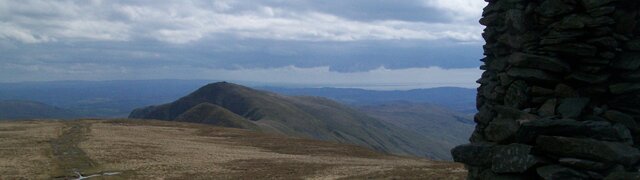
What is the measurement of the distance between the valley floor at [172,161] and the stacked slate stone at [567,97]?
19245mm

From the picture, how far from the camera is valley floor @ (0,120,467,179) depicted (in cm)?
4669

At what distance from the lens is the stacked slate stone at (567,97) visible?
55.5 feet

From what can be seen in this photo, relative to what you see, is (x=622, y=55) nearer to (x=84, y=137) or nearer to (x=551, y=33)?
(x=551, y=33)

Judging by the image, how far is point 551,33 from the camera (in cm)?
1914

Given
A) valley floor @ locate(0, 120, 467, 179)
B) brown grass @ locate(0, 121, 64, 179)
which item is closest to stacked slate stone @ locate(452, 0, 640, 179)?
Result: valley floor @ locate(0, 120, 467, 179)

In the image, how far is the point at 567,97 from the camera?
19.1 metres

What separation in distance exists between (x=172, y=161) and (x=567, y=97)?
46.7 metres

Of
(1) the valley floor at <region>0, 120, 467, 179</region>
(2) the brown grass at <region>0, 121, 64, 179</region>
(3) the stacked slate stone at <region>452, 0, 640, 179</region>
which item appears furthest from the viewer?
(2) the brown grass at <region>0, 121, 64, 179</region>

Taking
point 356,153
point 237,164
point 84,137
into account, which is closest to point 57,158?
point 237,164

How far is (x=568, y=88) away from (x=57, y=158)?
54.2 meters

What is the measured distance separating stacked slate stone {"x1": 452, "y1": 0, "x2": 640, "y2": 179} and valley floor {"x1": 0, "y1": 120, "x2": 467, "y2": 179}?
1924 centimetres

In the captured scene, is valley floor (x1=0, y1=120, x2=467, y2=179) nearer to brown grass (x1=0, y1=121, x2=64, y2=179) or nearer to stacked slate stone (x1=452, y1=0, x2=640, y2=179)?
brown grass (x1=0, y1=121, x2=64, y2=179)

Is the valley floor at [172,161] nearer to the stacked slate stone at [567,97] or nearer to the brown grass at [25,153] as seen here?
the brown grass at [25,153]

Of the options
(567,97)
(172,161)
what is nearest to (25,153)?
(172,161)
